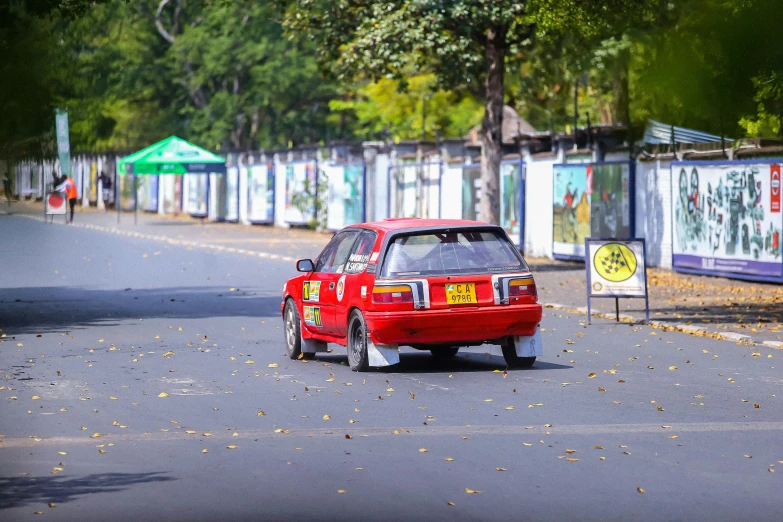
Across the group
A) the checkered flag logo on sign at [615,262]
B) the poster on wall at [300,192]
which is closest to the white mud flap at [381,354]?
the checkered flag logo on sign at [615,262]

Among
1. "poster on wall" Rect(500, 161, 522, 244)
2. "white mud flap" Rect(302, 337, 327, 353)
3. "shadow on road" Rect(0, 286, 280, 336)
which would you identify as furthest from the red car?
"poster on wall" Rect(500, 161, 522, 244)

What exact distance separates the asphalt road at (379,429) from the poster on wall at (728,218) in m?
7.35

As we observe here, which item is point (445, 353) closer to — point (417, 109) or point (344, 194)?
point (344, 194)

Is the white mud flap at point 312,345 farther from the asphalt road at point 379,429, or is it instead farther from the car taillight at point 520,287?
the car taillight at point 520,287

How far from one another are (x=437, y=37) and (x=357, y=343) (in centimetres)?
1525

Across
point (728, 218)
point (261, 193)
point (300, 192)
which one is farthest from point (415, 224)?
point (261, 193)

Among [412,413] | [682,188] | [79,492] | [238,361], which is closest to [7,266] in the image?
[682,188]

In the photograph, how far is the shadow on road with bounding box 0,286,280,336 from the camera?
19.2m

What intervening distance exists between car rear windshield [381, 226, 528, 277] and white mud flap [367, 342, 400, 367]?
0.62m

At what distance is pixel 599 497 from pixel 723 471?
108 cm

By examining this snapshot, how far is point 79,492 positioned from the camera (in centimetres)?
791

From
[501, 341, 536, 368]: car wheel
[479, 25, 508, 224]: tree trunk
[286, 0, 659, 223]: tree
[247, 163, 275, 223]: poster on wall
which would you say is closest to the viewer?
[501, 341, 536, 368]: car wheel

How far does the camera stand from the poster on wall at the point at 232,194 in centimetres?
6231

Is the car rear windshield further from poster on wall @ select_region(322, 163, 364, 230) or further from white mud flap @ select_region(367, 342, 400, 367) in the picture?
poster on wall @ select_region(322, 163, 364, 230)
